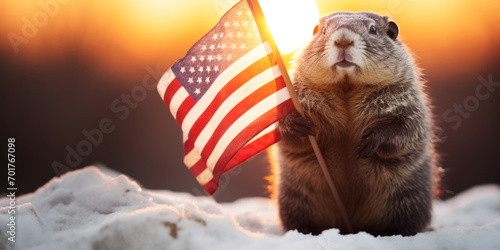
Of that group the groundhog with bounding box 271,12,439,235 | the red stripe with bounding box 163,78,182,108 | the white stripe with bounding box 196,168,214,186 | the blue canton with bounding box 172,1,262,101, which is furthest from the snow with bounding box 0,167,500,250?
the blue canton with bounding box 172,1,262,101

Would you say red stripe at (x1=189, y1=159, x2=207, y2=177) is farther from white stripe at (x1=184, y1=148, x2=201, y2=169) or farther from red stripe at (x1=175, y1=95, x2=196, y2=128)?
red stripe at (x1=175, y1=95, x2=196, y2=128)

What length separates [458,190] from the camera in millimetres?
9281

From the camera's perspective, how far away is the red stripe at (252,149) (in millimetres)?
3791

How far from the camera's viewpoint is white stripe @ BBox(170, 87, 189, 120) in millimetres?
3731

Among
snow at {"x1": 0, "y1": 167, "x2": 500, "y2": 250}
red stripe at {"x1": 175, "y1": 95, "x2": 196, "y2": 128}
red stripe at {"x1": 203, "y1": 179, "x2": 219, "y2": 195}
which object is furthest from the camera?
red stripe at {"x1": 203, "y1": 179, "x2": 219, "y2": 195}

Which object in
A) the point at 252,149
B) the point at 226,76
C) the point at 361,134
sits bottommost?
the point at 361,134

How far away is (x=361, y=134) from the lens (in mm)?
3971

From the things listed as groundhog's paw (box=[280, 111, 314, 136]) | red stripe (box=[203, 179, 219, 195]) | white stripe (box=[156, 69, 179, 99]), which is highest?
white stripe (box=[156, 69, 179, 99])

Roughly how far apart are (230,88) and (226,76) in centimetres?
11

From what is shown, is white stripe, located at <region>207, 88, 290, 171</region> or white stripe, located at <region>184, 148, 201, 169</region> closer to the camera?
white stripe, located at <region>207, 88, 290, 171</region>

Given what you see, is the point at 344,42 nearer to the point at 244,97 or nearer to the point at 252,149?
the point at 244,97

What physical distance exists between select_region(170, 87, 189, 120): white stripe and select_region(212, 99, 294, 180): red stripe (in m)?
0.65

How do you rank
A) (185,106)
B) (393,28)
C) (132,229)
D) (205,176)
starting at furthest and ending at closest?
(393,28) < (205,176) < (185,106) < (132,229)

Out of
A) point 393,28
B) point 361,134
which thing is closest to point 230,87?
point 361,134
